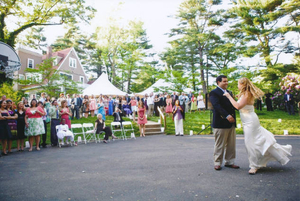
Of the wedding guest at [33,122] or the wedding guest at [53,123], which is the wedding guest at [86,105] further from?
the wedding guest at [33,122]

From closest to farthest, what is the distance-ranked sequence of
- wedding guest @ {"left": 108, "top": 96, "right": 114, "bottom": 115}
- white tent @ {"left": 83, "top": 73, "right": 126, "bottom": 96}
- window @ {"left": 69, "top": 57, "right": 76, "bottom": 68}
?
wedding guest @ {"left": 108, "top": 96, "right": 114, "bottom": 115}
white tent @ {"left": 83, "top": 73, "right": 126, "bottom": 96}
window @ {"left": 69, "top": 57, "right": 76, "bottom": 68}

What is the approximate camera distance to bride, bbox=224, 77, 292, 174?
3.98 metres

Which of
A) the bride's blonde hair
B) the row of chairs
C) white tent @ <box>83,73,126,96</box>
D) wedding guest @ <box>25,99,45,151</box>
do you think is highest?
white tent @ <box>83,73,126,96</box>

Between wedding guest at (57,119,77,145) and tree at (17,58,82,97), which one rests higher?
Result: tree at (17,58,82,97)

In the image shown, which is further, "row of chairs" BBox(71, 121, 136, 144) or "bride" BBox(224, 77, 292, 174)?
"row of chairs" BBox(71, 121, 136, 144)

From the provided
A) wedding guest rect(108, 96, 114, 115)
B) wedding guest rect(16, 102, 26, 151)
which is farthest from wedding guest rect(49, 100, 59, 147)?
wedding guest rect(108, 96, 114, 115)

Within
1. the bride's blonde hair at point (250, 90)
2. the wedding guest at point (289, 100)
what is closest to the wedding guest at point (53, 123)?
the bride's blonde hair at point (250, 90)

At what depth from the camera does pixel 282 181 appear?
11.5 ft

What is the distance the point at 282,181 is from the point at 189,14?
2793cm

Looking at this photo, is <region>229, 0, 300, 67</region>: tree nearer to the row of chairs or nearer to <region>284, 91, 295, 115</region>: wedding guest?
<region>284, 91, 295, 115</region>: wedding guest

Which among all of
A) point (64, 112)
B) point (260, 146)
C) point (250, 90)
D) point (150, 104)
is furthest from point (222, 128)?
point (150, 104)

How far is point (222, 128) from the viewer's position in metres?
4.35

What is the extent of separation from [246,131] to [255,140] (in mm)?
235

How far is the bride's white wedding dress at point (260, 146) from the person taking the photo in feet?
13.0
